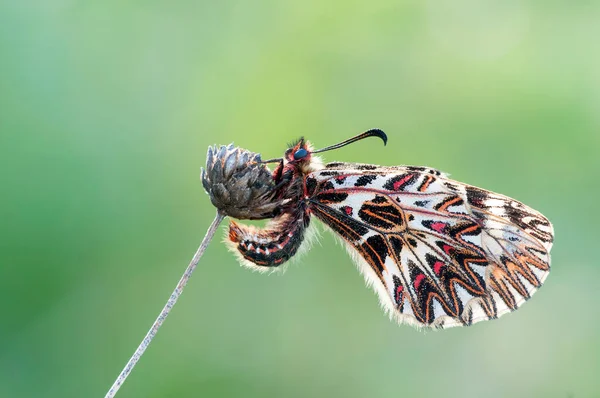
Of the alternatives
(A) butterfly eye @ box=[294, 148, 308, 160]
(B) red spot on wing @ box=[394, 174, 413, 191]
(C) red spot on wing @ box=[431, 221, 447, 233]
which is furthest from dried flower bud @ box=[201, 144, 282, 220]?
(C) red spot on wing @ box=[431, 221, 447, 233]

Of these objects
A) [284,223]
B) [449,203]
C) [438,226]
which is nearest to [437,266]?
[438,226]

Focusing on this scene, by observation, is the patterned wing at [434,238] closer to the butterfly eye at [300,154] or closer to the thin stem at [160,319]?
the butterfly eye at [300,154]

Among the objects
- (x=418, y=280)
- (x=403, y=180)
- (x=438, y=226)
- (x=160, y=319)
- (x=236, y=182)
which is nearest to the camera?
(x=160, y=319)

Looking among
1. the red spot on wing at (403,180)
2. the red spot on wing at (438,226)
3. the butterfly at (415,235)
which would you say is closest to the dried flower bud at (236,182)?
the butterfly at (415,235)

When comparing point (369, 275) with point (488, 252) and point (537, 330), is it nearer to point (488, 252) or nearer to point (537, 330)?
point (488, 252)

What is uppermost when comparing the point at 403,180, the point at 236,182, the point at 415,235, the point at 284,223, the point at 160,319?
the point at 403,180

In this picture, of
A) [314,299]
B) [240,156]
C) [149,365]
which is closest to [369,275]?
[240,156]

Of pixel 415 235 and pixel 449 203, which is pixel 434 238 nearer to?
pixel 415 235
